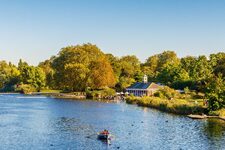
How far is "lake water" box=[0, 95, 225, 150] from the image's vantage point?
1969 inches

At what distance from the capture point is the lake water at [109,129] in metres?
50.0

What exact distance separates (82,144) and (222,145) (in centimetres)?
1628

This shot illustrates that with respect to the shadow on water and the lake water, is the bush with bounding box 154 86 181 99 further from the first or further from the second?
the shadow on water

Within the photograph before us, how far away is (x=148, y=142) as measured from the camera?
52.3 metres

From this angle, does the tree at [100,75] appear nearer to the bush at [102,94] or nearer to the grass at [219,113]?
the bush at [102,94]

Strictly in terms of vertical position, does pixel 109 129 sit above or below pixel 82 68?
below

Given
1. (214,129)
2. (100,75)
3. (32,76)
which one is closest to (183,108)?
(214,129)

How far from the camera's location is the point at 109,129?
63094 millimetres

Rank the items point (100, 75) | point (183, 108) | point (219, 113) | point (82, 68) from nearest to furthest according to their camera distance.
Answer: point (219, 113), point (183, 108), point (100, 75), point (82, 68)

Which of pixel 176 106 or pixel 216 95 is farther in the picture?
pixel 176 106

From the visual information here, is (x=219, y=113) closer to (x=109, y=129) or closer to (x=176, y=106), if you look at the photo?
(x=176, y=106)

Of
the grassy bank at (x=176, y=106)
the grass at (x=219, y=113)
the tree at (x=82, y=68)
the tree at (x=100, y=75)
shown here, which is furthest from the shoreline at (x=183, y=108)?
the tree at (x=82, y=68)

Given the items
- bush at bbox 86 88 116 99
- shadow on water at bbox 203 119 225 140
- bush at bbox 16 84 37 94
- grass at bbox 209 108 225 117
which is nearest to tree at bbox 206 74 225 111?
grass at bbox 209 108 225 117

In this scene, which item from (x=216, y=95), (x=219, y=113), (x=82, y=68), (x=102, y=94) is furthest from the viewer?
(x=82, y=68)
